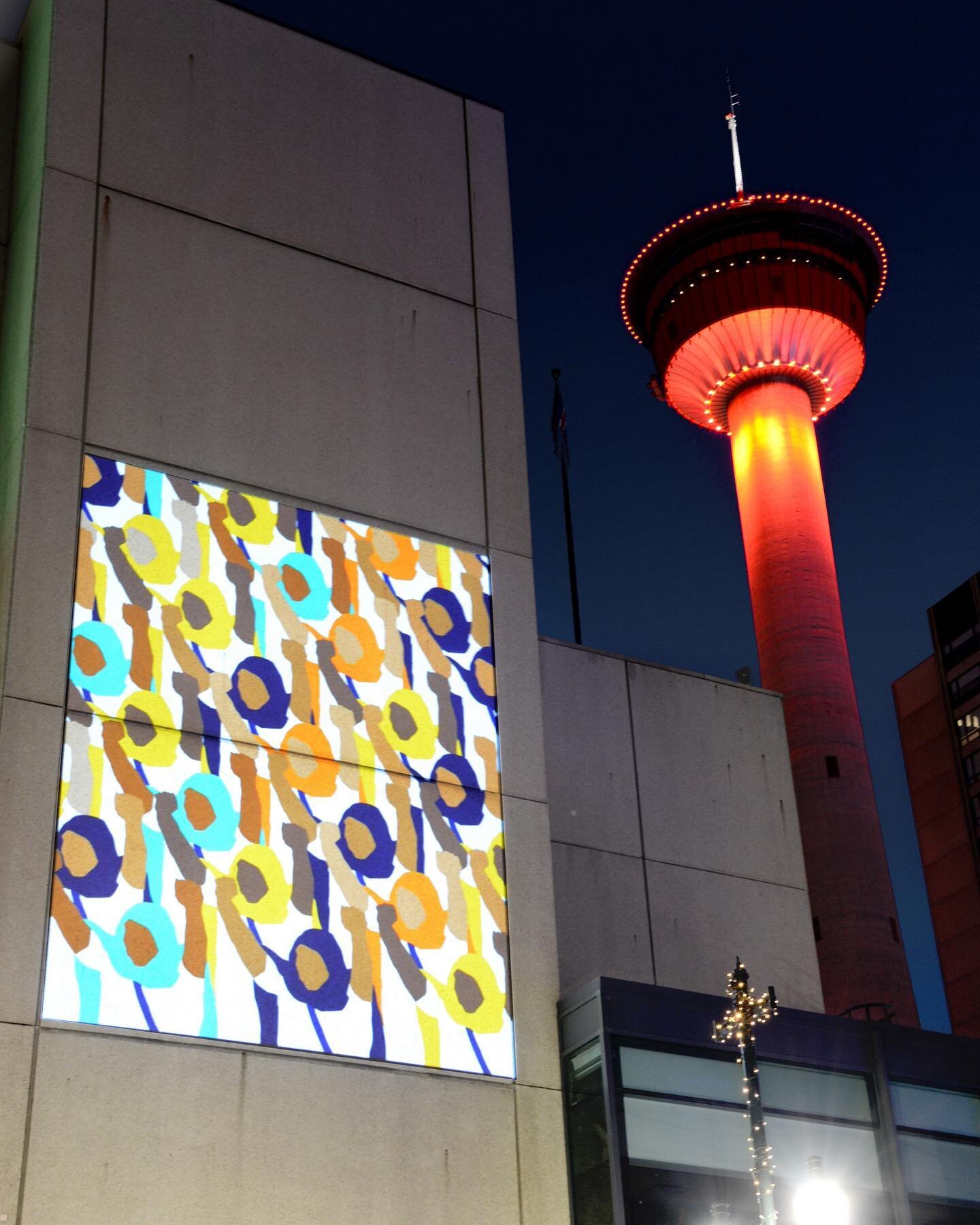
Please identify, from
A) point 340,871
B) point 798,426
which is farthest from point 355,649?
point 798,426

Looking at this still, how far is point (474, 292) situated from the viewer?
26891 millimetres

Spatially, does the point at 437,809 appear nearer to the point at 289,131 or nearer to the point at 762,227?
the point at 289,131

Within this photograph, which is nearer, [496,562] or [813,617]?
[496,562]

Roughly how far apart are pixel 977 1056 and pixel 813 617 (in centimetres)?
4767

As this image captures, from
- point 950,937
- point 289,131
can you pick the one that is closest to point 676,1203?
point 289,131

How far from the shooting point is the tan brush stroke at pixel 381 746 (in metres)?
21.8

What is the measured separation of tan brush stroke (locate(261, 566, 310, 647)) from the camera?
22.0m

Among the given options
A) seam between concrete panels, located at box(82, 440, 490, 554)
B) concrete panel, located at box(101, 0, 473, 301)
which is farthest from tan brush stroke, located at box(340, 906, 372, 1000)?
concrete panel, located at box(101, 0, 473, 301)

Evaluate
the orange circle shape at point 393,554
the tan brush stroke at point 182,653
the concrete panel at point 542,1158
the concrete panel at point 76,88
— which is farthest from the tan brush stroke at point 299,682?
the concrete panel at point 76,88

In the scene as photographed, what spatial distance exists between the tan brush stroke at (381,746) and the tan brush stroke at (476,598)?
2287 millimetres

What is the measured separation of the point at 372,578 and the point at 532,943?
217 inches

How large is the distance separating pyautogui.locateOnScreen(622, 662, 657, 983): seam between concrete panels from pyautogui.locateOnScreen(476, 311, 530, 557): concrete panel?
3.87 m

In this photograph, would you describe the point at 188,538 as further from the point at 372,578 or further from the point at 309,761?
the point at 309,761

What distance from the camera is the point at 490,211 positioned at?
27.8 metres
